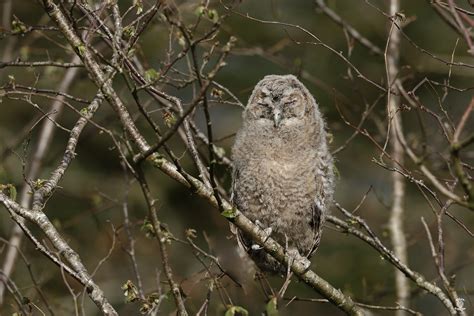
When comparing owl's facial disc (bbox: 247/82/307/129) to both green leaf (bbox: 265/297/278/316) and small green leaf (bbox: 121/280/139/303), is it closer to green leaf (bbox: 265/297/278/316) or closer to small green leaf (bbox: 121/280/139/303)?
small green leaf (bbox: 121/280/139/303)

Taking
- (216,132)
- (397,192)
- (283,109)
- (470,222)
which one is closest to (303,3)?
(216,132)

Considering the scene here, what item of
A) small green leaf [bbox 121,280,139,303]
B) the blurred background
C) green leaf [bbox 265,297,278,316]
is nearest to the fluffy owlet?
the blurred background

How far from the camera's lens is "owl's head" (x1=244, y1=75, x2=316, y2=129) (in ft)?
20.0

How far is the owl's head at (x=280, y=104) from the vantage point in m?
6.09

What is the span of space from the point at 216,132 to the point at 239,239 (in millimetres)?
5648

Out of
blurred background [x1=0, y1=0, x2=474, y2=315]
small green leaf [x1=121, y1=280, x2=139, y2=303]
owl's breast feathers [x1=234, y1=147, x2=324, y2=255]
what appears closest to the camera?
small green leaf [x1=121, y1=280, x2=139, y2=303]

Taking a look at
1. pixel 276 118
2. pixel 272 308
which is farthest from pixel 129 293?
pixel 276 118

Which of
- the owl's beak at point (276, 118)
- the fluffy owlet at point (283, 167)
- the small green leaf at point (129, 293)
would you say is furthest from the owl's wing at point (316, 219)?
the small green leaf at point (129, 293)

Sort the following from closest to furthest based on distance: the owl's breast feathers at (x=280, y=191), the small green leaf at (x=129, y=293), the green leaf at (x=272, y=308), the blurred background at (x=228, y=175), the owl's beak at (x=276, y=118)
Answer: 1. the green leaf at (x=272, y=308)
2. the small green leaf at (x=129, y=293)
3. the owl's breast feathers at (x=280, y=191)
4. the owl's beak at (x=276, y=118)
5. the blurred background at (x=228, y=175)

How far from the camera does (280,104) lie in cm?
611

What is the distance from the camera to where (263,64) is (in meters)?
13.4

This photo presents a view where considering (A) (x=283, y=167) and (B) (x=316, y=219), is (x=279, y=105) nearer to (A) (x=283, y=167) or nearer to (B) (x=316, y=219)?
(A) (x=283, y=167)

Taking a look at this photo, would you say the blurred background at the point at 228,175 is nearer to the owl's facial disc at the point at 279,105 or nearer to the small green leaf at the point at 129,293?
the owl's facial disc at the point at 279,105

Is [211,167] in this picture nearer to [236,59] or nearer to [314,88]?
[314,88]
